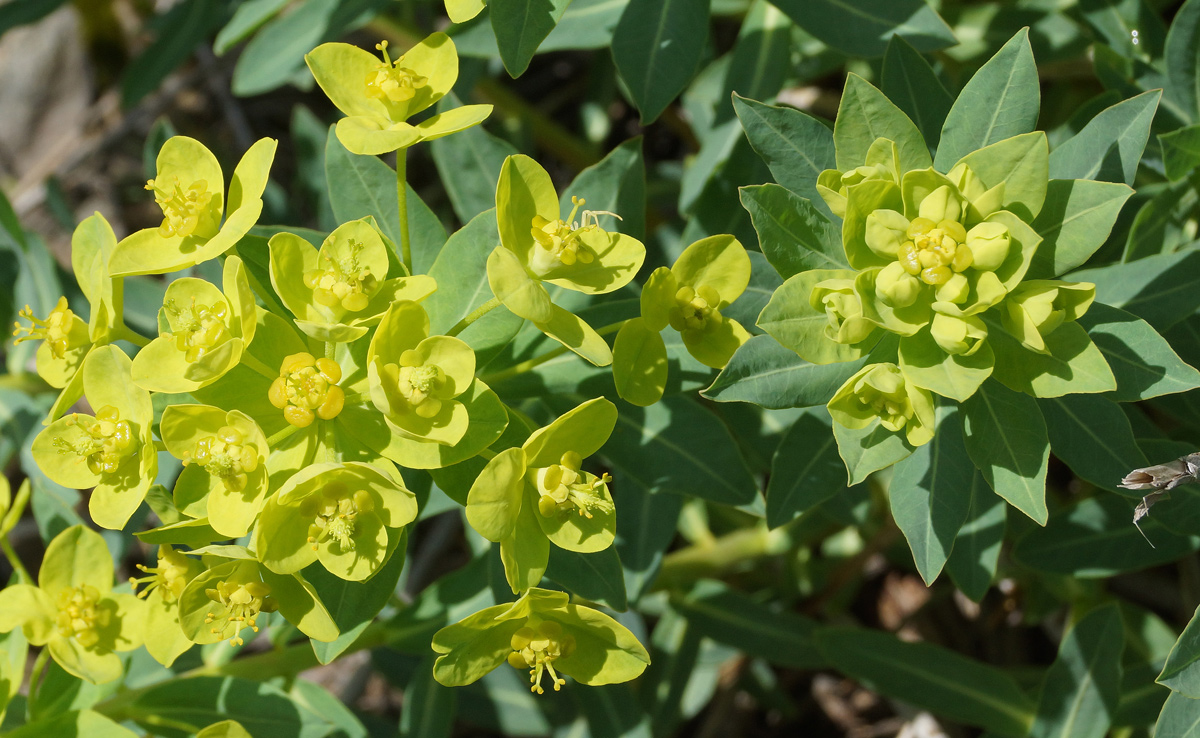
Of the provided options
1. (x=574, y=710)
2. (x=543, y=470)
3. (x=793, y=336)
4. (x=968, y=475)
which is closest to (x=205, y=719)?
(x=543, y=470)

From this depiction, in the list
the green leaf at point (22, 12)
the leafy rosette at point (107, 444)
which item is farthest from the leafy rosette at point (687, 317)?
the green leaf at point (22, 12)

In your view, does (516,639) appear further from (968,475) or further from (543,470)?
(968,475)

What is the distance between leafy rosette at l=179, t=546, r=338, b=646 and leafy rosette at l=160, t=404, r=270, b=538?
90 mm

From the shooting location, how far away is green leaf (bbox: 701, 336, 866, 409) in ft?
6.33

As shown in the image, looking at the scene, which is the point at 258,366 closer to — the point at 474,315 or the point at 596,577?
the point at 474,315

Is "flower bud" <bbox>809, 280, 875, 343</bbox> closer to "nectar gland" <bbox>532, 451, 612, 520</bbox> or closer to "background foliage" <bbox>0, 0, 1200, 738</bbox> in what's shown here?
"background foliage" <bbox>0, 0, 1200, 738</bbox>

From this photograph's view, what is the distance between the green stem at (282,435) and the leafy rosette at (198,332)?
0.17 metres

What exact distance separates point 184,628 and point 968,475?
169 cm

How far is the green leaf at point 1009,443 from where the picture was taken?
1.91 metres

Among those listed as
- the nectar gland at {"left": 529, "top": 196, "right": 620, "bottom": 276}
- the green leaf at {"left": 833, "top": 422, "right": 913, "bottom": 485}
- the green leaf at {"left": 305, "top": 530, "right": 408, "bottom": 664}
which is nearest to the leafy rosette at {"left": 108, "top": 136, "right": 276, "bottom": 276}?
the nectar gland at {"left": 529, "top": 196, "right": 620, "bottom": 276}

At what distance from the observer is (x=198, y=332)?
74.1 inches

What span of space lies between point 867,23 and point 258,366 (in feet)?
6.08

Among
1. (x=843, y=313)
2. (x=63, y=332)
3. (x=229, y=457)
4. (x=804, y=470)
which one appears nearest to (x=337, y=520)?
(x=229, y=457)

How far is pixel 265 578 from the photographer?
77.3 inches
